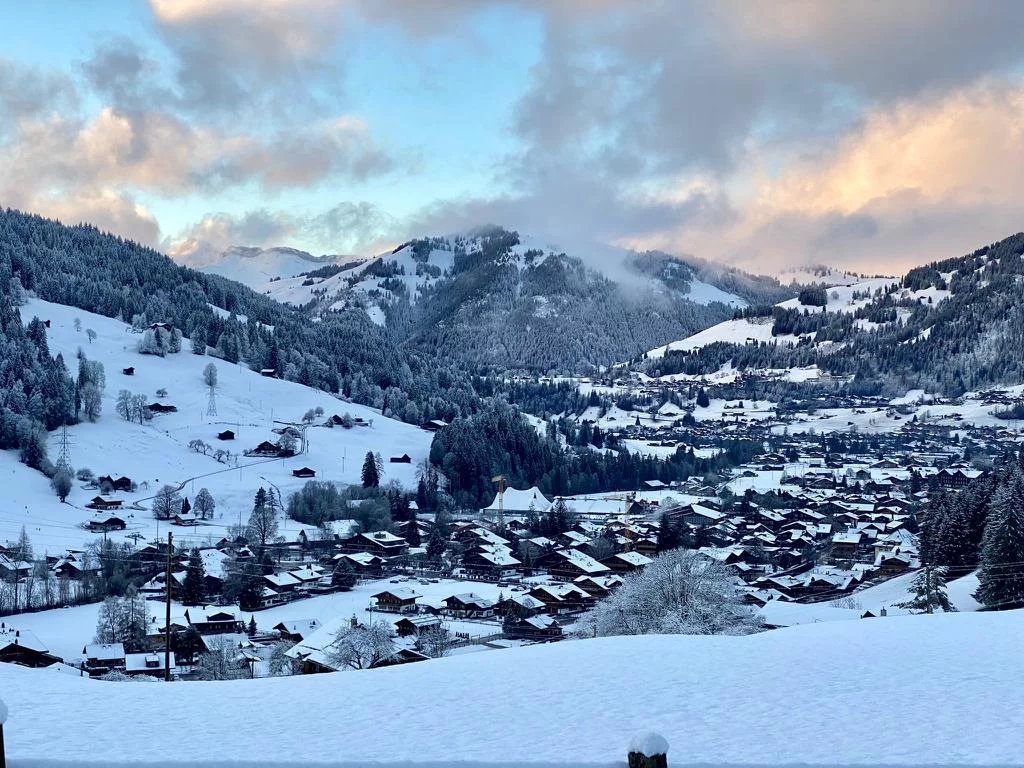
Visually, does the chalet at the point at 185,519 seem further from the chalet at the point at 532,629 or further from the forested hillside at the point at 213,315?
the forested hillside at the point at 213,315

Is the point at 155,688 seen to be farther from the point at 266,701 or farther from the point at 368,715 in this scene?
the point at 368,715

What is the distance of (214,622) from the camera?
154ft

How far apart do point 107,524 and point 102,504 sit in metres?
6.91

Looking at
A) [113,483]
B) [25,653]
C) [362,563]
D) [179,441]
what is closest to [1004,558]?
[25,653]

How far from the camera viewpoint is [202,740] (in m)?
11.4

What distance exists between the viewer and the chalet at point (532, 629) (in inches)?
1698

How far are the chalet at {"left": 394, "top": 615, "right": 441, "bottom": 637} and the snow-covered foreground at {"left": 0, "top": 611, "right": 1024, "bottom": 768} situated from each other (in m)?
26.5

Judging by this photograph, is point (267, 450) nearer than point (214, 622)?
No

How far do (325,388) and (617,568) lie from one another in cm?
7898

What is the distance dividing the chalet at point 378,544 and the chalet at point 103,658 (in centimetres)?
3067

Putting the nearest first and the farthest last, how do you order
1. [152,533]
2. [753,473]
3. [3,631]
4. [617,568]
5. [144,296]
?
[3,631]
[617,568]
[152,533]
[753,473]
[144,296]

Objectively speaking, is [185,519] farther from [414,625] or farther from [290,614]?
[414,625]

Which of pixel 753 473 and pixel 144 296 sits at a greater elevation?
pixel 144 296

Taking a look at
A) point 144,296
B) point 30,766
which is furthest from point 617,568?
point 144,296
